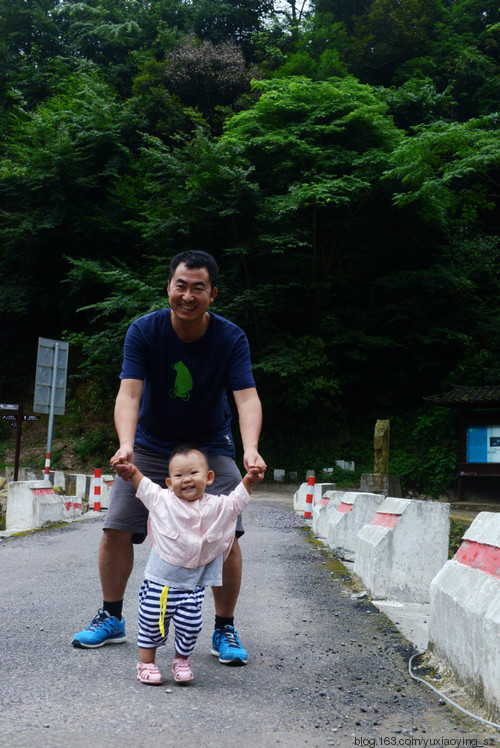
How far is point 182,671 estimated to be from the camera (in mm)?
3195

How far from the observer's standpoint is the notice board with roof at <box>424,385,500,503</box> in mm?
22188

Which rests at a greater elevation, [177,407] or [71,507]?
[177,407]

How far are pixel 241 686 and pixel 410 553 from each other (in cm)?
247

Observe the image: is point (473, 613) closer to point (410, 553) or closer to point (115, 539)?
point (115, 539)

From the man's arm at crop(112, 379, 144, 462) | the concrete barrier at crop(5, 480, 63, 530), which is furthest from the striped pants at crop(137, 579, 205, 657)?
the concrete barrier at crop(5, 480, 63, 530)

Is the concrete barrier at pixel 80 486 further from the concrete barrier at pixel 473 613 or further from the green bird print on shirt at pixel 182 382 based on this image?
the concrete barrier at pixel 473 613

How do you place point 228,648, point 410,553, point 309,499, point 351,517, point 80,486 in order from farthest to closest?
1. point 80,486
2. point 309,499
3. point 351,517
4. point 410,553
5. point 228,648

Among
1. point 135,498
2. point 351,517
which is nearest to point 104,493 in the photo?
point 351,517

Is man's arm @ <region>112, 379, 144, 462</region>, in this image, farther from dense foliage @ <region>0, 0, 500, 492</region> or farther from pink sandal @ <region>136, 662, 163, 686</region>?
dense foliage @ <region>0, 0, 500, 492</region>

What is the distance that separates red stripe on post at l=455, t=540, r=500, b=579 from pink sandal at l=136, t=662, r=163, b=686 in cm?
146

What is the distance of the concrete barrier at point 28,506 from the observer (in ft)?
37.4

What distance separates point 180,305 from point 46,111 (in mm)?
32115

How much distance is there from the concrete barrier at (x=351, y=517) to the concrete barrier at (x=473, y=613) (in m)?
3.85

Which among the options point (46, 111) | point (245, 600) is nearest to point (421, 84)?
point (46, 111)
